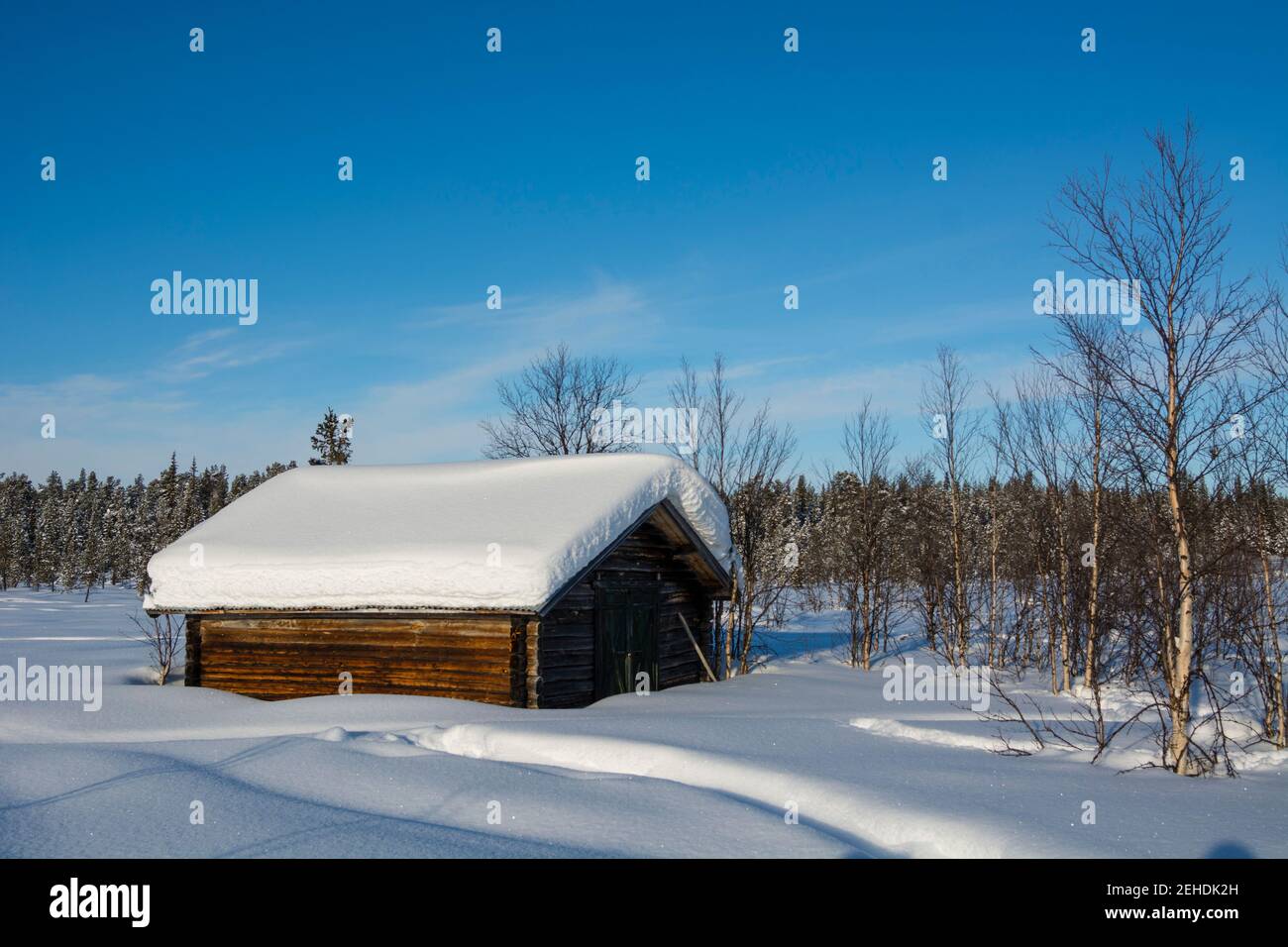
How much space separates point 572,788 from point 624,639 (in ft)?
27.3

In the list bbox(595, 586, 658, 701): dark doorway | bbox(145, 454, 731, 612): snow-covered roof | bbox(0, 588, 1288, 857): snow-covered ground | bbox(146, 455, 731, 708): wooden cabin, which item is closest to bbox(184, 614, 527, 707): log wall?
bbox(146, 455, 731, 708): wooden cabin

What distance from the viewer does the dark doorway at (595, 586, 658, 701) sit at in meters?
15.5

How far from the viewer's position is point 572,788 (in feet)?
26.0

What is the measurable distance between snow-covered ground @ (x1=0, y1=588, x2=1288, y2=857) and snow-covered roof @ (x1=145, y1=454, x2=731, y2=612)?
1814 millimetres

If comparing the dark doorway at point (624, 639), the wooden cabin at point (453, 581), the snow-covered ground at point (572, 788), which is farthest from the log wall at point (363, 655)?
the dark doorway at point (624, 639)

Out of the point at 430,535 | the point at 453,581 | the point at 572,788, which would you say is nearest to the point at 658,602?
the point at 430,535

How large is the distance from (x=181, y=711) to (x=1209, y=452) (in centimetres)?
1392

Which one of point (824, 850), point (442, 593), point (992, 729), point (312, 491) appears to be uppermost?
point (312, 491)

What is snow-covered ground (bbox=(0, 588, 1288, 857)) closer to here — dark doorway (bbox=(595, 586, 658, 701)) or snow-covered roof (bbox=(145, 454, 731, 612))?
snow-covered roof (bbox=(145, 454, 731, 612))

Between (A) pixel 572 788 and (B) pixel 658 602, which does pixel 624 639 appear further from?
(A) pixel 572 788

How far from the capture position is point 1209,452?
958 cm

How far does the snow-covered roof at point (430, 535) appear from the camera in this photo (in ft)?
43.7
